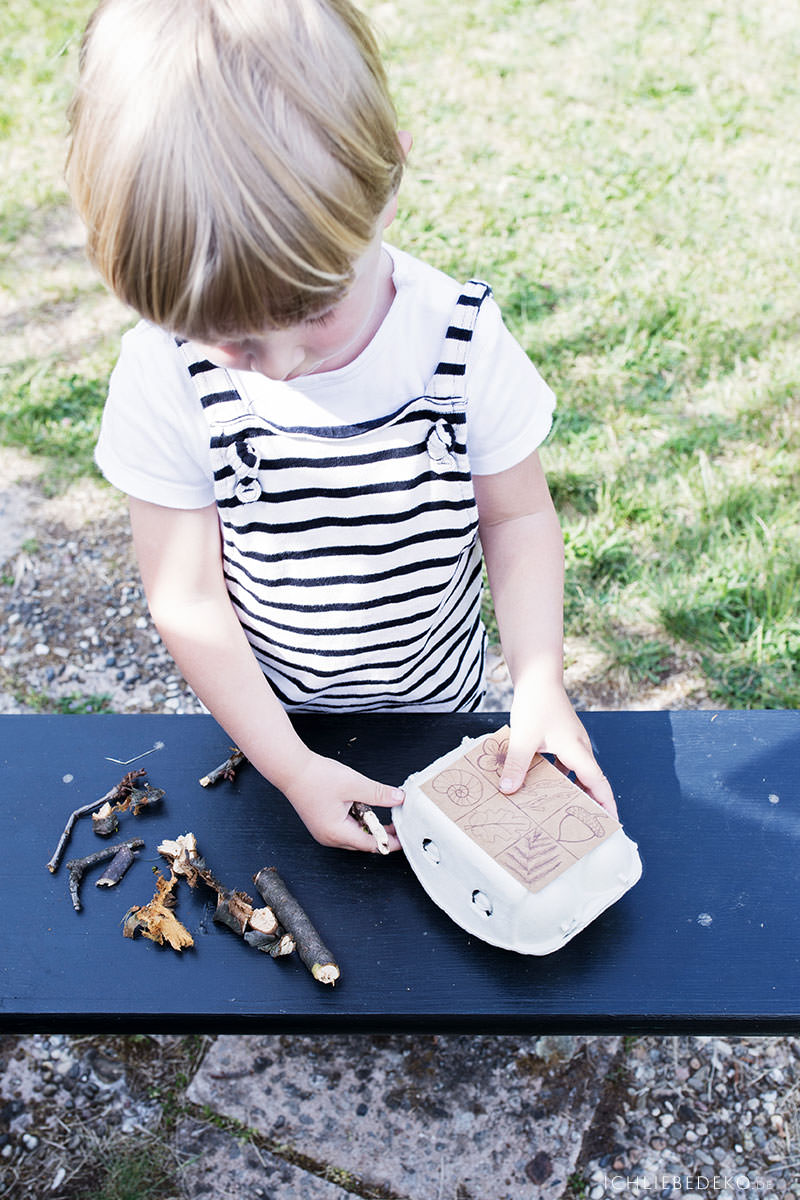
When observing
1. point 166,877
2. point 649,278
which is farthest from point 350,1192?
point 649,278

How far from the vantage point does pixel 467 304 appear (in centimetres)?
121

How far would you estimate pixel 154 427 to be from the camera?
1176mm

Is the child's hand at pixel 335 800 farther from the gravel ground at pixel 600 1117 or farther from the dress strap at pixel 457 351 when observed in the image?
the gravel ground at pixel 600 1117

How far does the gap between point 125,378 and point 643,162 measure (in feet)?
10.3

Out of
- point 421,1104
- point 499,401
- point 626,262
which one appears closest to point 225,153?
point 499,401

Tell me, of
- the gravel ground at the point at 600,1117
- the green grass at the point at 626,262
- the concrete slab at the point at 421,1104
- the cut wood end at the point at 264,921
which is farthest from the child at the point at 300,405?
the green grass at the point at 626,262

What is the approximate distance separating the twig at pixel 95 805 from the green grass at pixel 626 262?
133 cm

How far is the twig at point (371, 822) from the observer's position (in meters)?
1.20

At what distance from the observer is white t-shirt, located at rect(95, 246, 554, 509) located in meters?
1.17

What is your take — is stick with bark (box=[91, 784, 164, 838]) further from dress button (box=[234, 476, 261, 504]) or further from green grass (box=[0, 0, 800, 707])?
green grass (box=[0, 0, 800, 707])

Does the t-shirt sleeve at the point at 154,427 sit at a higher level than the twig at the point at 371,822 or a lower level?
Result: higher

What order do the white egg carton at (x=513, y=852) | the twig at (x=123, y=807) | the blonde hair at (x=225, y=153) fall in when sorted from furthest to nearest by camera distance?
the twig at (x=123, y=807), the white egg carton at (x=513, y=852), the blonde hair at (x=225, y=153)

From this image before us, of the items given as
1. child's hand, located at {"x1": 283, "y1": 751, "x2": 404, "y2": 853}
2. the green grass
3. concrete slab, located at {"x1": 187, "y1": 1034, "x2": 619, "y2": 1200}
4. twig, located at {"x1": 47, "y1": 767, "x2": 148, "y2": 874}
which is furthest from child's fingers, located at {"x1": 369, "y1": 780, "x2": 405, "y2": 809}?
the green grass

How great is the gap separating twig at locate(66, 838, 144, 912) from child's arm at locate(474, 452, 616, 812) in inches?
19.9
